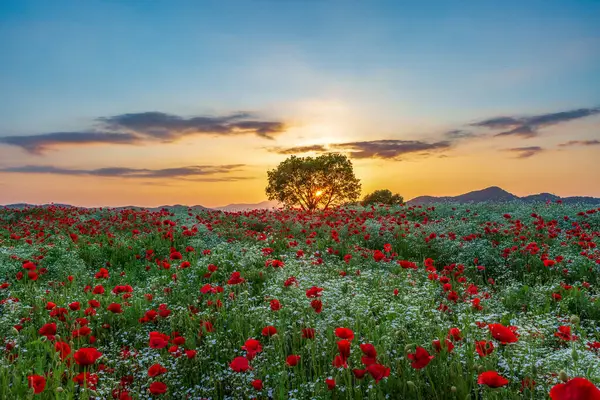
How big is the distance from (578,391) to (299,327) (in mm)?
4466

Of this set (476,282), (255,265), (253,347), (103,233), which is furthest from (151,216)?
(253,347)

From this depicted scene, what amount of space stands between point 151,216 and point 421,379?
1807cm

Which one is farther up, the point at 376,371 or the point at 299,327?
the point at 376,371

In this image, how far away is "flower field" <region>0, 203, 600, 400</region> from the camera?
447 centimetres

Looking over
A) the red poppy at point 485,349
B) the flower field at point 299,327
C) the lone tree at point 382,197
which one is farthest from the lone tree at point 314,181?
the red poppy at point 485,349

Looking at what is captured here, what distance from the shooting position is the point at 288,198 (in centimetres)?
4925

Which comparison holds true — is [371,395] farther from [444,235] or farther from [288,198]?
[288,198]

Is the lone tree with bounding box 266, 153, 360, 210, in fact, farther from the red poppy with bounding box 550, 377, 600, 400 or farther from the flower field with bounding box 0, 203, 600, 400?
the red poppy with bounding box 550, 377, 600, 400

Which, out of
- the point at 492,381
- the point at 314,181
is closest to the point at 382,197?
the point at 314,181

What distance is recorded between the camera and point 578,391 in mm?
2014

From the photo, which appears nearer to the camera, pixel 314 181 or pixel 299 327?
pixel 299 327

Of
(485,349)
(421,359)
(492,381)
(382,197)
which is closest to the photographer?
(492,381)

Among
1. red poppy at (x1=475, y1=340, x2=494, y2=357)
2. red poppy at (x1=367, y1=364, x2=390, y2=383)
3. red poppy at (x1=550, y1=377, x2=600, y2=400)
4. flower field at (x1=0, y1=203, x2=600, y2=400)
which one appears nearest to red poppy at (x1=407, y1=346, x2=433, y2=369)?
flower field at (x1=0, y1=203, x2=600, y2=400)

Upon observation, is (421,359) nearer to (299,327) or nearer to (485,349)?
(485,349)
